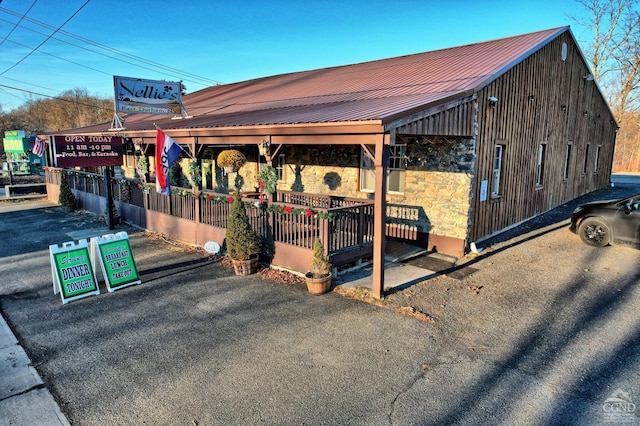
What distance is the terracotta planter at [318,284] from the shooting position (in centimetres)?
657

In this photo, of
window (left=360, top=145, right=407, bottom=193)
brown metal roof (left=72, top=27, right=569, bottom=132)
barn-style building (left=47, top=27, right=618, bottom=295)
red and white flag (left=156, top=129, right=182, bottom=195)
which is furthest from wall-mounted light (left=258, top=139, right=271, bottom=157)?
window (left=360, top=145, right=407, bottom=193)

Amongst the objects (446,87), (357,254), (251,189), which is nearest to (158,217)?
(251,189)

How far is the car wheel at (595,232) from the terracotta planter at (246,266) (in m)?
7.95

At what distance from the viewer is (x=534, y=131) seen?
11.4 meters

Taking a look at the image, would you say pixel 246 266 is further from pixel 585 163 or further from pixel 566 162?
pixel 585 163

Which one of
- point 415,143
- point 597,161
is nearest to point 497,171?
point 415,143

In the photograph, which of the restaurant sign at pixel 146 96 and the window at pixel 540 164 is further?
the window at pixel 540 164

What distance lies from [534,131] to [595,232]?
11.5ft

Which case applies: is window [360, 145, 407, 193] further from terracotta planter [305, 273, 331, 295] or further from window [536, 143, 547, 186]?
window [536, 143, 547, 186]

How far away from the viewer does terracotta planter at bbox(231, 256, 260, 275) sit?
25.1 ft

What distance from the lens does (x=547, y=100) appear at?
468 inches

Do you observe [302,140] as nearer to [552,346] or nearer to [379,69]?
[552,346]

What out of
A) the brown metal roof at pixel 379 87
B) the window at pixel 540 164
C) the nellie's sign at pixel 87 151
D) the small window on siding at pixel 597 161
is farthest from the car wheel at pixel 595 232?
the nellie's sign at pixel 87 151

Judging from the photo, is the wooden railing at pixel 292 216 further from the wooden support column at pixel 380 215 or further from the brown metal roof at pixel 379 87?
the brown metal roof at pixel 379 87
